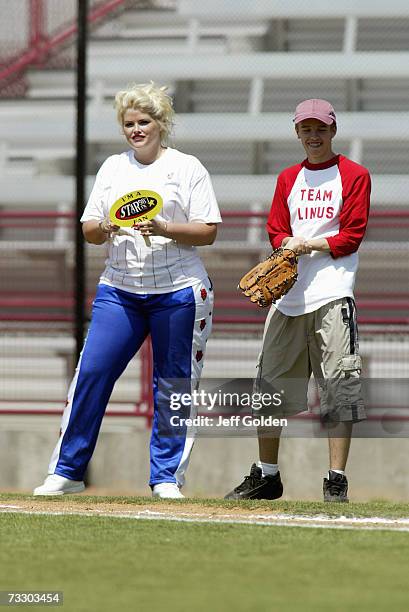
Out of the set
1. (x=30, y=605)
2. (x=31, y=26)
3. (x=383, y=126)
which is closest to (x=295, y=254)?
(x=30, y=605)

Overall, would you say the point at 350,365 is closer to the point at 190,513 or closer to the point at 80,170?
the point at 190,513

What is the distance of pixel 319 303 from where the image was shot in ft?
18.0

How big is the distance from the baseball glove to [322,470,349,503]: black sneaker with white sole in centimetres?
72

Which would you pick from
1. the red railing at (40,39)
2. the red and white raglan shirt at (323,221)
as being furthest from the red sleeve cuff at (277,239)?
the red railing at (40,39)

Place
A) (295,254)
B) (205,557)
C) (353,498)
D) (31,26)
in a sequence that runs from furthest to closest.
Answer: (31,26) → (353,498) → (295,254) → (205,557)

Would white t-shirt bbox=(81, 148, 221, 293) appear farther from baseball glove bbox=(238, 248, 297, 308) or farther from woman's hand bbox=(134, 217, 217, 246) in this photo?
baseball glove bbox=(238, 248, 297, 308)

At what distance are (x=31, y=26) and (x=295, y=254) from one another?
16.9 ft

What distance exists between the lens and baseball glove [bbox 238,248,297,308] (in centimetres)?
536

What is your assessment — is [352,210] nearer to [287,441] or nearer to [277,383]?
[277,383]

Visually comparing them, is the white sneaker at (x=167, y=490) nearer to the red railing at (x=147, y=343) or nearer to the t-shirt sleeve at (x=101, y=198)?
the t-shirt sleeve at (x=101, y=198)

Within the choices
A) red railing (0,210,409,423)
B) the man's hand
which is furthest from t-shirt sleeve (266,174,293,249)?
red railing (0,210,409,423)

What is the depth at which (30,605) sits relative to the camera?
10.7 ft

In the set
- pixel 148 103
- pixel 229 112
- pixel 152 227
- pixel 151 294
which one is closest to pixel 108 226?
pixel 152 227

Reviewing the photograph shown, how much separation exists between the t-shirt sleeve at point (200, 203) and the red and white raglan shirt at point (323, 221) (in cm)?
26
